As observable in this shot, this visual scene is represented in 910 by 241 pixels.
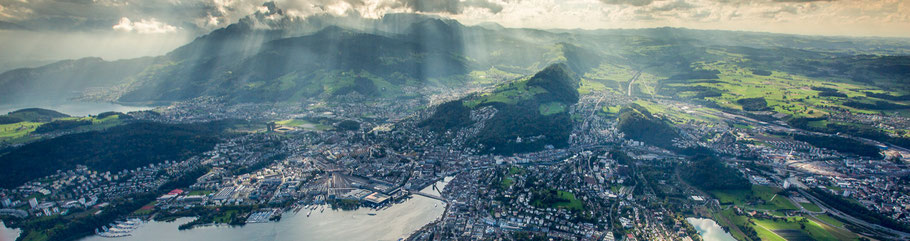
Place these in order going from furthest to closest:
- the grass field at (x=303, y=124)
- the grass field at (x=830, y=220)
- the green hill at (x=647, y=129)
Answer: the grass field at (x=303, y=124), the green hill at (x=647, y=129), the grass field at (x=830, y=220)

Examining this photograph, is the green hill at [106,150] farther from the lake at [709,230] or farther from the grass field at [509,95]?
the lake at [709,230]

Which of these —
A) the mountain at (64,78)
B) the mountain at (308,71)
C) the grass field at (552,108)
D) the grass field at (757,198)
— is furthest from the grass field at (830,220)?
the mountain at (64,78)

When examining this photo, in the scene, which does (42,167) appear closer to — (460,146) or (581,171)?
(460,146)

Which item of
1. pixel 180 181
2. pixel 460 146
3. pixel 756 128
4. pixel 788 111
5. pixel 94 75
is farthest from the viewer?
pixel 94 75

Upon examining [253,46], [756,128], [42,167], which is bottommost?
[756,128]

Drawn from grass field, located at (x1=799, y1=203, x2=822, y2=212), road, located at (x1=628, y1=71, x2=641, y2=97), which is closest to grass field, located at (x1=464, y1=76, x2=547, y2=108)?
road, located at (x1=628, y1=71, x2=641, y2=97)

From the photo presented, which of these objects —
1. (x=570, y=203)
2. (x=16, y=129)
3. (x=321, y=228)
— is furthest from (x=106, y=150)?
(x=570, y=203)

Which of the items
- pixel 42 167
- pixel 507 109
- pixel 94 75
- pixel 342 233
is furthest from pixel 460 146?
pixel 94 75
